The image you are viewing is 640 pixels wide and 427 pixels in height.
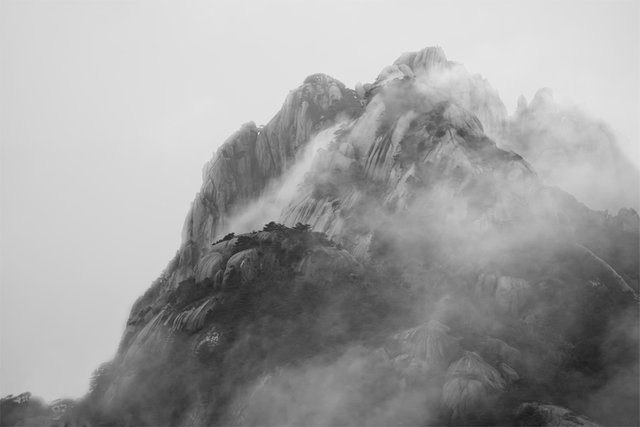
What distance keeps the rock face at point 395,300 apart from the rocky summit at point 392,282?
18 cm

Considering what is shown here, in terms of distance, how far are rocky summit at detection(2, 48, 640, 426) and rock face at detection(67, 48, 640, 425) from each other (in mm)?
180

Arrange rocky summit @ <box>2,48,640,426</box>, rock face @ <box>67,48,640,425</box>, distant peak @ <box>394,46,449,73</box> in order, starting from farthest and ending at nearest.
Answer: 1. distant peak @ <box>394,46,449,73</box>
2. rocky summit @ <box>2,48,640,426</box>
3. rock face @ <box>67,48,640,425</box>

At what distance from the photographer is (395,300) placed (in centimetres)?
7688

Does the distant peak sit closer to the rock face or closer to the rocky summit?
the rocky summit

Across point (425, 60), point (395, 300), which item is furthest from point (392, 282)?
point (425, 60)

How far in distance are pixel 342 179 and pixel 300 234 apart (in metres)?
9.59

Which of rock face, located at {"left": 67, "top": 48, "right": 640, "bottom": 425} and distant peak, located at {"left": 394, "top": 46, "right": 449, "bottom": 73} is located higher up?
distant peak, located at {"left": 394, "top": 46, "right": 449, "bottom": 73}

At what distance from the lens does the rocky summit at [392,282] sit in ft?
216

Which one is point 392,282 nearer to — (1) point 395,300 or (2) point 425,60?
(1) point 395,300

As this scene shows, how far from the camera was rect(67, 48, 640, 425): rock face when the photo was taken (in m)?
65.4

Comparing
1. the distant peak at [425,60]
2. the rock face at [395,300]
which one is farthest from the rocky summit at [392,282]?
the distant peak at [425,60]

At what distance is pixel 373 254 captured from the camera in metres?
82.8

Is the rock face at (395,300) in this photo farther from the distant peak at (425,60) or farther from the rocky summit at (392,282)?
the distant peak at (425,60)

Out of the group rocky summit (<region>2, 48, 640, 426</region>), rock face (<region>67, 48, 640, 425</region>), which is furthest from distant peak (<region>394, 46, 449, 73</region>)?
rock face (<region>67, 48, 640, 425</region>)
